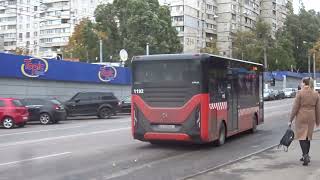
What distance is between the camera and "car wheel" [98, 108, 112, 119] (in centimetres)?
3475

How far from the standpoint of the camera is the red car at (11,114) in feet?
86.0

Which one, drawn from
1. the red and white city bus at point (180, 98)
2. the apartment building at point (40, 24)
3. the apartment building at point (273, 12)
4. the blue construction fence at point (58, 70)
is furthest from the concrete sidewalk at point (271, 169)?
the apartment building at point (273, 12)

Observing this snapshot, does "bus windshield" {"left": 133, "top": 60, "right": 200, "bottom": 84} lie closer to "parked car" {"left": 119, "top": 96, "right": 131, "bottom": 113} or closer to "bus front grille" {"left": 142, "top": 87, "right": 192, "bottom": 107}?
"bus front grille" {"left": 142, "top": 87, "right": 192, "bottom": 107}

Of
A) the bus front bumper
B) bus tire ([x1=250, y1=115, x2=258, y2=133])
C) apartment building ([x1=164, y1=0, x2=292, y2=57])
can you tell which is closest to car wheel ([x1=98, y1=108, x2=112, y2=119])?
bus tire ([x1=250, y1=115, x2=258, y2=133])

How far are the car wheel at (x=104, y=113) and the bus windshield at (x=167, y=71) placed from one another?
19.1 meters

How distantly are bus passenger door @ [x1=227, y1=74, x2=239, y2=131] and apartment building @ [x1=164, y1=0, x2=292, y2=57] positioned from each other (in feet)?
289

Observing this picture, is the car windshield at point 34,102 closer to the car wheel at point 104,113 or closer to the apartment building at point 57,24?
the car wheel at point 104,113

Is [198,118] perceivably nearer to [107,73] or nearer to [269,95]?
[107,73]

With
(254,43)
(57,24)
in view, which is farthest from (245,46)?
(57,24)

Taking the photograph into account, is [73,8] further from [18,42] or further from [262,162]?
[262,162]

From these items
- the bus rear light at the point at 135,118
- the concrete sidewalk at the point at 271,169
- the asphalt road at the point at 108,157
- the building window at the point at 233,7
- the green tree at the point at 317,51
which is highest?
the building window at the point at 233,7

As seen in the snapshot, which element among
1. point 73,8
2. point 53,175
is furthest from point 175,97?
point 73,8

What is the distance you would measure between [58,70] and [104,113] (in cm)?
632

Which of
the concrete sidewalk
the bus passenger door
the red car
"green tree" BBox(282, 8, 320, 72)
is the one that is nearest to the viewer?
the concrete sidewalk
